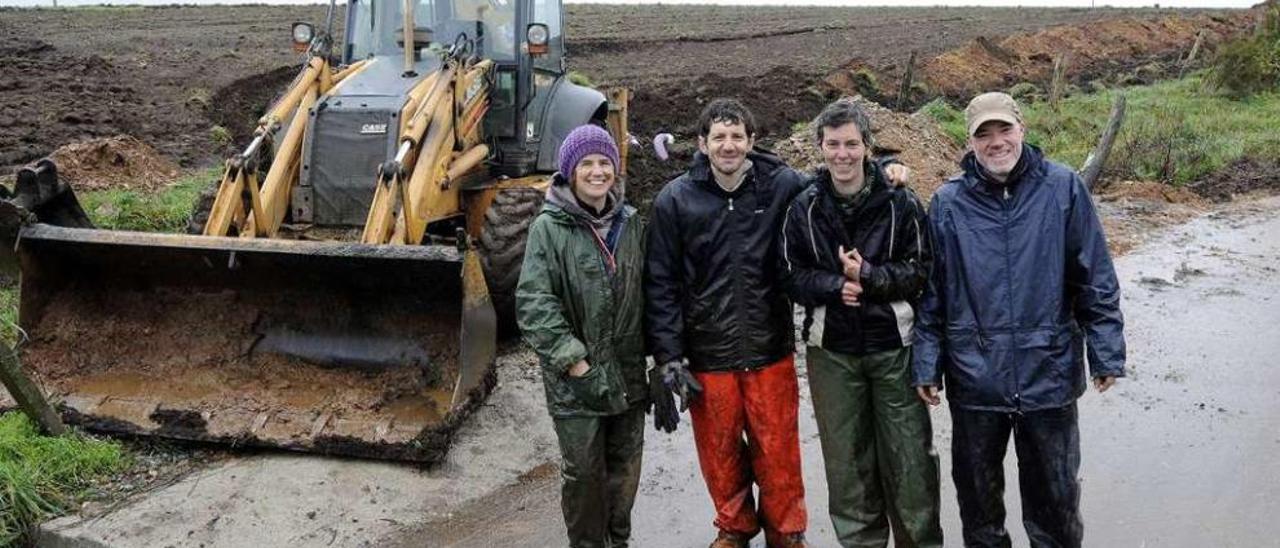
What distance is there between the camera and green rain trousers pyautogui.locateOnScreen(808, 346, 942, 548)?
3961 millimetres

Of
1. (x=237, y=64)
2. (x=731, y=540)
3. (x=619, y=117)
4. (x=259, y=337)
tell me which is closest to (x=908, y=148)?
(x=619, y=117)

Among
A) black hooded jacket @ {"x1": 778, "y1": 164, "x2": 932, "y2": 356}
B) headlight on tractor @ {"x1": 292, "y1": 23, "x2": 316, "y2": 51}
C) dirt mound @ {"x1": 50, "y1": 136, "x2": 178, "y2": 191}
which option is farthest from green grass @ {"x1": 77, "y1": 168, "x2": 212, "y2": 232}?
black hooded jacket @ {"x1": 778, "y1": 164, "x2": 932, "y2": 356}

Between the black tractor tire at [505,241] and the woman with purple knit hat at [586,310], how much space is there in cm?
271

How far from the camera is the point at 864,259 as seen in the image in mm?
3891

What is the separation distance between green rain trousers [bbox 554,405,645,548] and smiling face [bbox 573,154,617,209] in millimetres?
816

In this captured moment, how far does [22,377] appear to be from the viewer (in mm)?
5059

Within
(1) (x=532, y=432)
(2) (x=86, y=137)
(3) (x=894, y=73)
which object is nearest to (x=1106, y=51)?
(3) (x=894, y=73)

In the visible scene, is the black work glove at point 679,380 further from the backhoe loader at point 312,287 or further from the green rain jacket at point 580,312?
the backhoe loader at point 312,287

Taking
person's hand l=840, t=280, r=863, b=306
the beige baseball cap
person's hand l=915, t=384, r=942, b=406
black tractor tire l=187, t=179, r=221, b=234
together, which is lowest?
black tractor tire l=187, t=179, r=221, b=234

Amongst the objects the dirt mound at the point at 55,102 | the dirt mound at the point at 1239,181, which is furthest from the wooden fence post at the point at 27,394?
the dirt mound at the point at 1239,181

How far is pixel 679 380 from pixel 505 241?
9.85ft

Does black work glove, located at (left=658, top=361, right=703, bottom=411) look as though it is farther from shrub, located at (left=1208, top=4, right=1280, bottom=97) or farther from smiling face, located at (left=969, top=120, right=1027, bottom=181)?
shrub, located at (left=1208, top=4, right=1280, bottom=97)

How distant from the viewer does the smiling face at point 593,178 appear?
159 inches

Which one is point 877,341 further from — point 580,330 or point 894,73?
point 894,73
